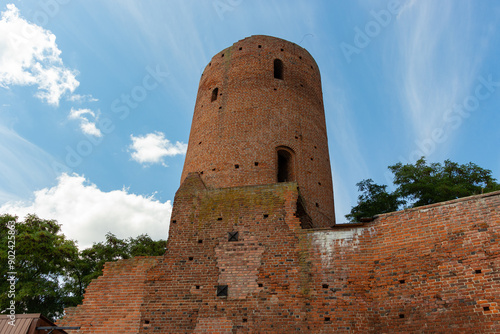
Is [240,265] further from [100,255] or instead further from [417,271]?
[100,255]

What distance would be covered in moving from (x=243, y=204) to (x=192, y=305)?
113 inches

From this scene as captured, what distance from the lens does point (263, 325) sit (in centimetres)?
827

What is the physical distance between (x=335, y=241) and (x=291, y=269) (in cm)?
125

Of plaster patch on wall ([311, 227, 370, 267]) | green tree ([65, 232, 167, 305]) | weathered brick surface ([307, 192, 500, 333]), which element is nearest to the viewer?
weathered brick surface ([307, 192, 500, 333])

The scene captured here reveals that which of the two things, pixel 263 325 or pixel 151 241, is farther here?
pixel 151 241

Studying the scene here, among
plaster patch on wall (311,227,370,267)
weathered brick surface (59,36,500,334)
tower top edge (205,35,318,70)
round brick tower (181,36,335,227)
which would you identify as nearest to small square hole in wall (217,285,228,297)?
weathered brick surface (59,36,500,334)

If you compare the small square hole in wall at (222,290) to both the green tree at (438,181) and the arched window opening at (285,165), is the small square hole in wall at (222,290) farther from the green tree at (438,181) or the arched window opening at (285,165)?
the green tree at (438,181)

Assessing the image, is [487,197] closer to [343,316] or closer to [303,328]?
[343,316]

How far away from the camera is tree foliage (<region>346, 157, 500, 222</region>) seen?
51.4 ft

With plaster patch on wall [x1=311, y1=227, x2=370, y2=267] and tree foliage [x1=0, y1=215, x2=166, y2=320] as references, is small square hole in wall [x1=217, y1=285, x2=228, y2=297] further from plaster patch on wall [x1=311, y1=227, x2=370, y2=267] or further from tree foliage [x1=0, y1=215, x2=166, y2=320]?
tree foliage [x1=0, y1=215, x2=166, y2=320]

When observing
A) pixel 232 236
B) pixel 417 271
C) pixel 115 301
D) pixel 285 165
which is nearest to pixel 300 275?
pixel 232 236

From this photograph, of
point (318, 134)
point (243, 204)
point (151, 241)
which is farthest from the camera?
point (151, 241)

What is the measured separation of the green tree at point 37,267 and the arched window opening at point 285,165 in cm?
1076

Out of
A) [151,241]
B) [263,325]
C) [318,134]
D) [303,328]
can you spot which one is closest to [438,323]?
[303,328]
